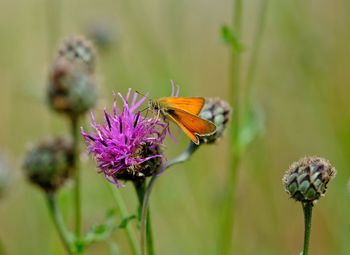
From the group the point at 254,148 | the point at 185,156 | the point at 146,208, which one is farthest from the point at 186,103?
the point at 254,148

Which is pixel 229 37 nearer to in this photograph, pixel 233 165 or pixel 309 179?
pixel 233 165

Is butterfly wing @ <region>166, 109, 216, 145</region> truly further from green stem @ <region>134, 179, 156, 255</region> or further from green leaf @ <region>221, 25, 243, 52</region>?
green leaf @ <region>221, 25, 243, 52</region>

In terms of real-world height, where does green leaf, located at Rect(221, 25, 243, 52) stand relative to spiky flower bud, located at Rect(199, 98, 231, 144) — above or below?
above

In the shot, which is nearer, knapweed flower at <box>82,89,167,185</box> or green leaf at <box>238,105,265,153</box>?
knapweed flower at <box>82,89,167,185</box>

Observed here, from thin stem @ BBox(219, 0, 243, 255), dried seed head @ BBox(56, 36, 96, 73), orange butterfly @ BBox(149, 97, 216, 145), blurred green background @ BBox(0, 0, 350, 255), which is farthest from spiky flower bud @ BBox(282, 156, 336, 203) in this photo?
blurred green background @ BBox(0, 0, 350, 255)

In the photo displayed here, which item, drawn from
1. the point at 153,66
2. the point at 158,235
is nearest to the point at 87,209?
the point at 158,235

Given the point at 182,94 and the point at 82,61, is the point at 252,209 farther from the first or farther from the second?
the point at 82,61

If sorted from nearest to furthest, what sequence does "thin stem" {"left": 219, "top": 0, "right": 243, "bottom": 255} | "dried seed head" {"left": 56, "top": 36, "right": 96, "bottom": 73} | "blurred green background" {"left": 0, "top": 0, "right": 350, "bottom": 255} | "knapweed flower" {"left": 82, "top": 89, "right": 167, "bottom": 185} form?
1. "knapweed flower" {"left": 82, "top": 89, "right": 167, "bottom": 185}
2. "dried seed head" {"left": 56, "top": 36, "right": 96, "bottom": 73}
3. "thin stem" {"left": 219, "top": 0, "right": 243, "bottom": 255}
4. "blurred green background" {"left": 0, "top": 0, "right": 350, "bottom": 255}
